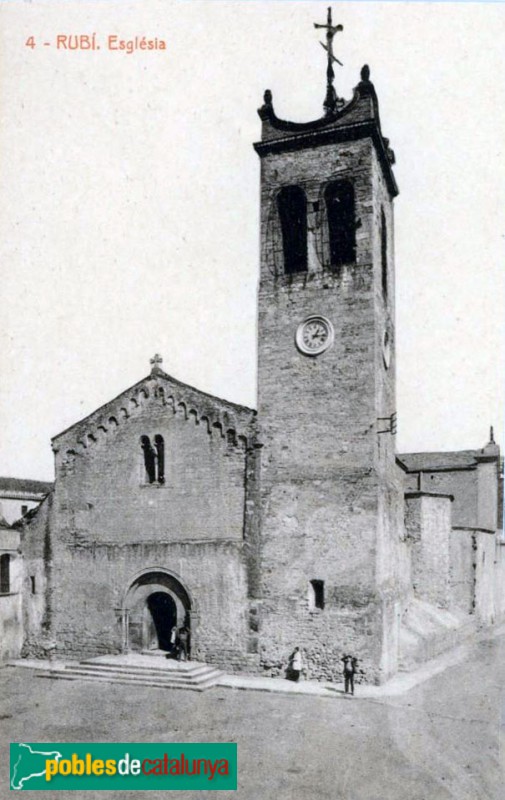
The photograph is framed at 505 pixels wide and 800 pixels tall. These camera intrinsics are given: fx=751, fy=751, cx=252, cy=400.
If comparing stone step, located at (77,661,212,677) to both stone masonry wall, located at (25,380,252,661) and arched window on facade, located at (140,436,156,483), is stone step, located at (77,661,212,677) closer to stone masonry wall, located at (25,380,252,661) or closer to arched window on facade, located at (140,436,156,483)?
stone masonry wall, located at (25,380,252,661)

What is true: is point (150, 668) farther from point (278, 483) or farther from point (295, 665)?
point (278, 483)

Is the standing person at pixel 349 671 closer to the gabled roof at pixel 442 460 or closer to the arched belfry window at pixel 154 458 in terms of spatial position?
the arched belfry window at pixel 154 458

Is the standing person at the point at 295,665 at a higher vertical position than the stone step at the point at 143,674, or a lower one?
higher

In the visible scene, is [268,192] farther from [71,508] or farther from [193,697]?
[193,697]

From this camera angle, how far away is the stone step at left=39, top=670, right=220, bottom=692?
20.3 m

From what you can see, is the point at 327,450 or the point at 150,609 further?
the point at 150,609

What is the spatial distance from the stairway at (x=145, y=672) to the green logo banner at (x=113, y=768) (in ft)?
21.9

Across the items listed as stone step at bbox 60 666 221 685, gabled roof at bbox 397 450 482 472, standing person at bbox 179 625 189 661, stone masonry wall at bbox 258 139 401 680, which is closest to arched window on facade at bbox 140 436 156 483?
stone masonry wall at bbox 258 139 401 680

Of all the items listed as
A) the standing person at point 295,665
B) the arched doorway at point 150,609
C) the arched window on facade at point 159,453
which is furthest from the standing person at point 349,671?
the arched window on facade at point 159,453

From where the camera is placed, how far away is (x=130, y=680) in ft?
69.2

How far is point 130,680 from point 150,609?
10.1 feet

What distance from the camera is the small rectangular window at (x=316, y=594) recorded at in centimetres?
2139

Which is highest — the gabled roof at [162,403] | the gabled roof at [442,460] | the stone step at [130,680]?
the gabled roof at [162,403]

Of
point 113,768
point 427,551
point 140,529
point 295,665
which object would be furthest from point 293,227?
point 113,768
